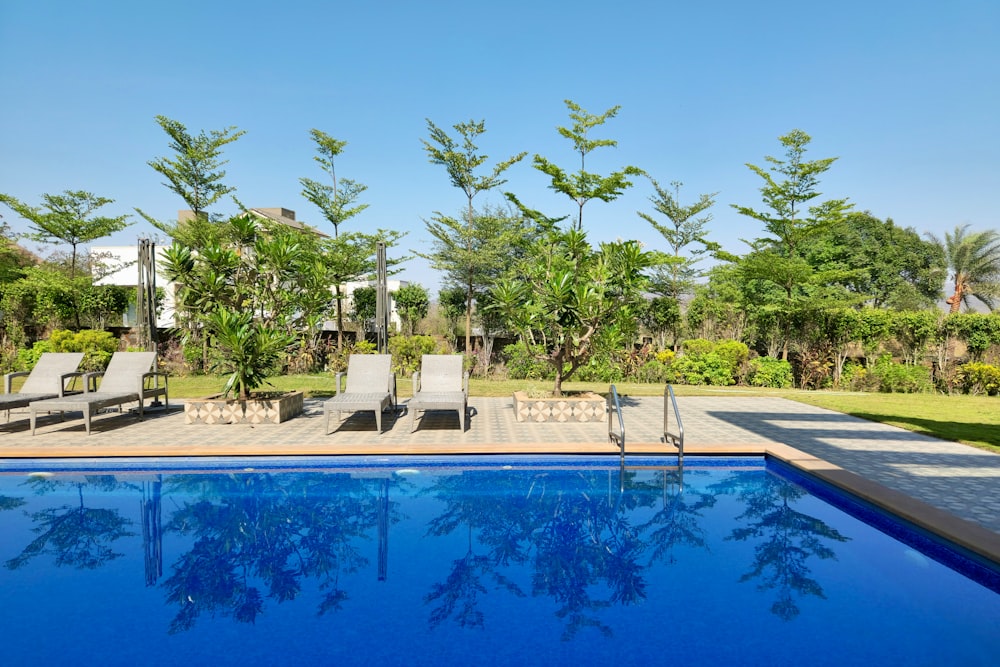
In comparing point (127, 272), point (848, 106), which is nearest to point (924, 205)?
point (848, 106)

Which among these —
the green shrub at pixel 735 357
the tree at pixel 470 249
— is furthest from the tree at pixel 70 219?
the green shrub at pixel 735 357

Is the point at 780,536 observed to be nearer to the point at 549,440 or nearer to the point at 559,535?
the point at 559,535

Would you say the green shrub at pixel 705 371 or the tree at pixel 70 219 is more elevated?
the tree at pixel 70 219

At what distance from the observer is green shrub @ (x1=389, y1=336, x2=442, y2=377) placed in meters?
16.0

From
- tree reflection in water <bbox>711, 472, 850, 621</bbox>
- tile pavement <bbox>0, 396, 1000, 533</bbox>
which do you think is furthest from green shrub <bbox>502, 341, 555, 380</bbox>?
tree reflection in water <bbox>711, 472, 850, 621</bbox>

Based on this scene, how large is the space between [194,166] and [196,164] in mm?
113

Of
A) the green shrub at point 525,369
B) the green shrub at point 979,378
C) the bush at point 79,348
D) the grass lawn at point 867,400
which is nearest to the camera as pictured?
the grass lawn at point 867,400

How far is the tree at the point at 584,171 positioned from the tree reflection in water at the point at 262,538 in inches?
780

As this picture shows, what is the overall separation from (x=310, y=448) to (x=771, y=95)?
1706 centimetres

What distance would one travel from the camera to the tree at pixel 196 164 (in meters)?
20.9

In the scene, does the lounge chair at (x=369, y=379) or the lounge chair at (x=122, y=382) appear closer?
the lounge chair at (x=122, y=382)

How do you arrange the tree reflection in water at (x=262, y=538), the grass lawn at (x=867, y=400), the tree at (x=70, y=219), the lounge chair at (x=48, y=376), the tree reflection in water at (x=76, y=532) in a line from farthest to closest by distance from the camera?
1. the tree at (x=70, y=219)
2. the grass lawn at (x=867, y=400)
3. the lounge chair at (x=48, y=376)
4. the tree reflection in water at (x=76, y=532)
5. the tree reflection in water at (x=262, y=538)

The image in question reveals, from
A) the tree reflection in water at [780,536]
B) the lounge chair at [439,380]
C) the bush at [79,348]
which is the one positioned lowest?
the tree reflection in water at [780,536]

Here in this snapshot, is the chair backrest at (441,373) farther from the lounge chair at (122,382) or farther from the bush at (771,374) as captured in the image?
the bush at (771,374)
